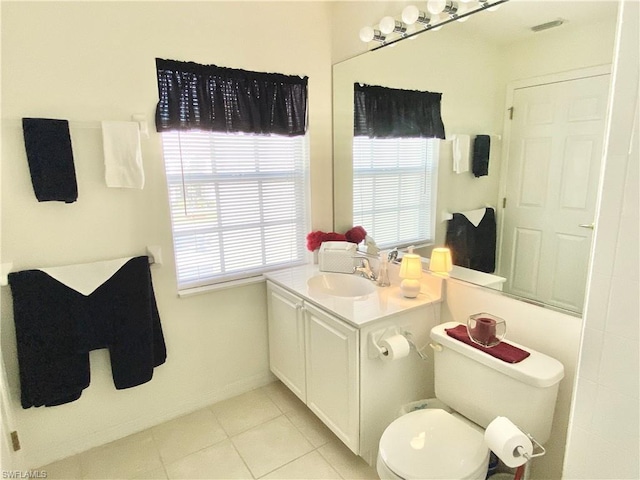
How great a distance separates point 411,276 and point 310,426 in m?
1.09

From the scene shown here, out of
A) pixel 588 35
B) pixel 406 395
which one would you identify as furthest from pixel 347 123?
pixel 406 395

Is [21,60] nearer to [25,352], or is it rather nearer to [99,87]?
[99,87]

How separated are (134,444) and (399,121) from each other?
2.41 m

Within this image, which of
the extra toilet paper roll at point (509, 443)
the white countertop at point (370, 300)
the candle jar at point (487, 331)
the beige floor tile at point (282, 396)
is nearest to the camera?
the extra toilet paper roll at point (509, 443)

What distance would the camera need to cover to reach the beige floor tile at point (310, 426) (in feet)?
6.79

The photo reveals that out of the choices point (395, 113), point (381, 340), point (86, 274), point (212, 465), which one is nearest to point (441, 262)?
point (381, 340)

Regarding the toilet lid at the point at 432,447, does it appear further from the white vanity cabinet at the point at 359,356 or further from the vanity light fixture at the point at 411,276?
the vanity light fixture at the point at 411,276

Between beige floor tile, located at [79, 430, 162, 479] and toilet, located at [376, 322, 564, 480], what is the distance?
1266 mm

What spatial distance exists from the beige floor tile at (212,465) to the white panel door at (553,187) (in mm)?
1610

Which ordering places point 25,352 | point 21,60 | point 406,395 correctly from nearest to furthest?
point 21,60, point 25,352, point 406,395

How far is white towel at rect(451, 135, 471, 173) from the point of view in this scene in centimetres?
186

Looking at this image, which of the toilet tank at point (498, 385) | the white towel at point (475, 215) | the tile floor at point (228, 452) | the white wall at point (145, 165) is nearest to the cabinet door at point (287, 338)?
the white wall at point (145, 165)

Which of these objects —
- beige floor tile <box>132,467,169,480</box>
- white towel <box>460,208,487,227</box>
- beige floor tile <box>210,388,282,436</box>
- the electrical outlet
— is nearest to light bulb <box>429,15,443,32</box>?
white towel <box>460,208,487,227</box>

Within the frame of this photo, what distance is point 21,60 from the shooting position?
1.60 meters
